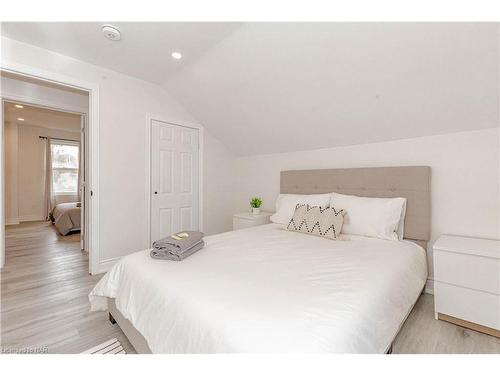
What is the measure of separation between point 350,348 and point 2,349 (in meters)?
2.03

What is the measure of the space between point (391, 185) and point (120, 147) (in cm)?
307

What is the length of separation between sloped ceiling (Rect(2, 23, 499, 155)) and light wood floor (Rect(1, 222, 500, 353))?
1663mm

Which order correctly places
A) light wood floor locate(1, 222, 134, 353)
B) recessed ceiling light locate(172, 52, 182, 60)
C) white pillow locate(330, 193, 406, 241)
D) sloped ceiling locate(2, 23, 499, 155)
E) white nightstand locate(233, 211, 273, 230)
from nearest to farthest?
1. light wood floor locate(1, 222, 134, 353)
2. sloped ceiling locate(2, 23, 499, 155)
3. white pillow locate(330, 193, 406, 241)
4. recessed ceiling light locate(172, 52, 182, 60)
5. white nightstand locate(233, 211, 273, 230)

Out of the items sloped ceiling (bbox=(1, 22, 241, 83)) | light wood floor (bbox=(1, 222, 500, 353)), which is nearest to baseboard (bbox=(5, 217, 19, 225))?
light wood floor (bbox=(1, 222, 500, 353))

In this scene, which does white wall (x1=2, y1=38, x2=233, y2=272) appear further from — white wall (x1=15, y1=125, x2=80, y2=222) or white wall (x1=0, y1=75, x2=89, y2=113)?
white wall (x1=15, y1=125, x2=80, y2=222)

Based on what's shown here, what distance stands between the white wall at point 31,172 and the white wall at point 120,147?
4606 mm

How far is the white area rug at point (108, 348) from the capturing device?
4.75 feet

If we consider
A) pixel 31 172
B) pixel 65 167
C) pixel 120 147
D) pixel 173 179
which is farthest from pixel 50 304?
pixel 65 167

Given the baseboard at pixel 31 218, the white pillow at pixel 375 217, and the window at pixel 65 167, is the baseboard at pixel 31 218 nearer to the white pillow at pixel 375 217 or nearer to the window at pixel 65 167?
the window at pixel 65 167

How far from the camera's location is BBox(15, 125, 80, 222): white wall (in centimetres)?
564

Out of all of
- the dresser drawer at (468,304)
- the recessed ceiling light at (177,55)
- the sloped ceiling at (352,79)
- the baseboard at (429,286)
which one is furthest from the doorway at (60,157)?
the baseboard at (429,286)

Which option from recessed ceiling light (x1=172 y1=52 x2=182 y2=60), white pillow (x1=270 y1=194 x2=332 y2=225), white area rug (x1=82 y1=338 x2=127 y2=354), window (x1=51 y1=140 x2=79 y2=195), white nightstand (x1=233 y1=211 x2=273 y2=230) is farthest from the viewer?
window (x1=51 y1=140 x2=79 y2=195)
